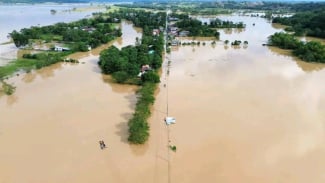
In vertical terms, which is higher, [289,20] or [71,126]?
[289,20]

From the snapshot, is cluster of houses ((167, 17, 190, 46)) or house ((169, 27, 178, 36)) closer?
cluster of houses ((167, 17, 190, 46))

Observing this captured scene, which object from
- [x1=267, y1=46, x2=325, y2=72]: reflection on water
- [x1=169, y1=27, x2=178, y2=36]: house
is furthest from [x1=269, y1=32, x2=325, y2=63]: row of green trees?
[x1=169, y1=27, x2=178, y2=36]: house

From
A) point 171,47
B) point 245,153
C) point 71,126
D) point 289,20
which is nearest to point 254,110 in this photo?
point 245,153

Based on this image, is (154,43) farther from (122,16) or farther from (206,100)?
(122,16)

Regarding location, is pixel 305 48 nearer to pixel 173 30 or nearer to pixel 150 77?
pixel 150 77

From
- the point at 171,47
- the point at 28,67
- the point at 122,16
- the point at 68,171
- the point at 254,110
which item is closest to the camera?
the point at 68,171

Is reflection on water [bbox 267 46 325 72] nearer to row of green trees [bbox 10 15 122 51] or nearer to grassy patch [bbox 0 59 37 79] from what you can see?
row of green trees [bbox 10 15 122 51]
